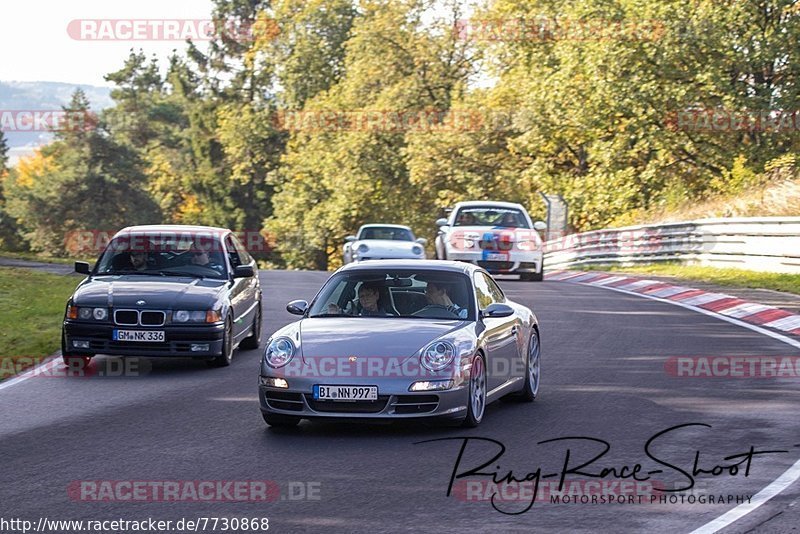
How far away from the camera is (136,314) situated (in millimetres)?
13922

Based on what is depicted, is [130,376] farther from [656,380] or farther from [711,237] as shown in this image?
[711,237]

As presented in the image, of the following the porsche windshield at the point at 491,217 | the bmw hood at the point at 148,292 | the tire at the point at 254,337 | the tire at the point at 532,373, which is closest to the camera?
the tire at the point at 532,373

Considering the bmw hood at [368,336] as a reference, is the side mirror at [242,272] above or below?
above

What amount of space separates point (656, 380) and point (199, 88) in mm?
87131

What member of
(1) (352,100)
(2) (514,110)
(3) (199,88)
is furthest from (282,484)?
(3) (199,88)

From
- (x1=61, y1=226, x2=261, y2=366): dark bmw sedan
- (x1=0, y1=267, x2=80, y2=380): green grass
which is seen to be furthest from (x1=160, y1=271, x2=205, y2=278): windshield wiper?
(x1=0, y1=267, x2=80, y2=380): green grass

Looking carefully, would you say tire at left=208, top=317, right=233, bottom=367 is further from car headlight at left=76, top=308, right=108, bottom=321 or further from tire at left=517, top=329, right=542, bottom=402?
tire at left=517, top=329, right=542, bottom=402

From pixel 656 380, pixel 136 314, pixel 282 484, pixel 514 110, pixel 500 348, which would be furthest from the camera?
pixel 514 110

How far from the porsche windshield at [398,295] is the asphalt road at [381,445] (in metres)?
0.98

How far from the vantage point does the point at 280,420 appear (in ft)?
33.0

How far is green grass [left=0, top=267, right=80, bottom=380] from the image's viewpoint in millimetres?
15969

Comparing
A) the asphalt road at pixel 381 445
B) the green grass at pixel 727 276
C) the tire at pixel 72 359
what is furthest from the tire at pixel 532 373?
the green grass at pixel 727 276

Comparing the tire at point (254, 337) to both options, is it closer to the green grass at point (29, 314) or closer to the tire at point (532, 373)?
the green grass at point (29, 314)

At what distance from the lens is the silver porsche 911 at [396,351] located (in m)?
9.72
